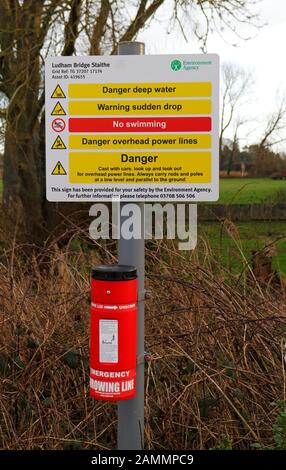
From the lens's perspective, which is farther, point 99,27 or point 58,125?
point 99,27

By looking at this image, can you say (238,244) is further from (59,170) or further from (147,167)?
(59,170)

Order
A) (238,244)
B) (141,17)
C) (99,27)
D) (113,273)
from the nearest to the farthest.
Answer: (113,273) < (238,244) < (99,27) < (141,17)

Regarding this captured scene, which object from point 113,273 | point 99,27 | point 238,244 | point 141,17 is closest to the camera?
point 113,273

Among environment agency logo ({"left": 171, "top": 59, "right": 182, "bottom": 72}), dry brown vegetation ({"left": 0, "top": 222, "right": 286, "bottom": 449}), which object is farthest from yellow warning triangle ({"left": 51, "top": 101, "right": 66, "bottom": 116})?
dry brown vegetation ({"left": 0, "top": 222, "right": 286, "bottom": 449})

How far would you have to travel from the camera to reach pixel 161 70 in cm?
281

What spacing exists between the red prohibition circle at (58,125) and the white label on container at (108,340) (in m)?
0.86

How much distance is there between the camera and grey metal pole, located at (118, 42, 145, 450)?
2875mm

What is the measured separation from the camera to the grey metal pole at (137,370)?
2.88 metres

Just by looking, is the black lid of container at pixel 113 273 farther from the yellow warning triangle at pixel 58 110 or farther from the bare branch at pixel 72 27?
the bare branch at pixel 72 27

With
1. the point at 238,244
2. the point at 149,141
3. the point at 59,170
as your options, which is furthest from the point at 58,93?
the point at 238,244

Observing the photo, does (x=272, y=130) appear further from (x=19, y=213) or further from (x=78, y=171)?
(x=78, y=171)

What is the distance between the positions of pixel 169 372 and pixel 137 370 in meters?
0.76

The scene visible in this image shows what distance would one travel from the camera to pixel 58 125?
113 inches
